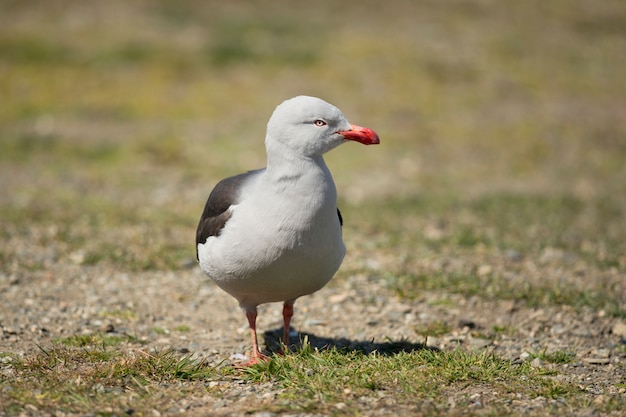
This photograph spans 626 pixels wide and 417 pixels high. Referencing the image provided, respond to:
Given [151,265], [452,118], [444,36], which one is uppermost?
[444,36]

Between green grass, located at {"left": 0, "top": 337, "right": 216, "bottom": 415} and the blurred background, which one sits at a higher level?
the blurred background

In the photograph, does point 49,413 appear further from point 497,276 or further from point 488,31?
point 488,31

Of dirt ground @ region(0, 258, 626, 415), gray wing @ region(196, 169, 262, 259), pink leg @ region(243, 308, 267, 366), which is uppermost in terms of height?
gray wing @ region(196, 169, 262, 259)

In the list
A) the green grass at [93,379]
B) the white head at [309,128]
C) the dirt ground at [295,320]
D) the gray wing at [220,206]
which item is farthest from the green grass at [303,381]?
the white head at [309,128]

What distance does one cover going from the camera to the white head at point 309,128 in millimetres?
5395

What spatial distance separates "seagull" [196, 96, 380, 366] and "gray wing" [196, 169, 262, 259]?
0.09m

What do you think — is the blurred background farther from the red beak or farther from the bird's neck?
the red beak

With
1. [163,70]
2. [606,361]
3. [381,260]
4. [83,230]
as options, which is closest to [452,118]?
[163,70]

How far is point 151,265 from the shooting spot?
28.8 ft

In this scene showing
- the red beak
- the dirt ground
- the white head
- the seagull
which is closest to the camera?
the seagull

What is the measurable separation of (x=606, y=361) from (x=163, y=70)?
1514cm

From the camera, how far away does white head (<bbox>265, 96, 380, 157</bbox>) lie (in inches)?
212

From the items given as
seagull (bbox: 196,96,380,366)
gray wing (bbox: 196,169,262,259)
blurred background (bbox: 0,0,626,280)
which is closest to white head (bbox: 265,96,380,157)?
seagull (bbox: 196,96,380,366)

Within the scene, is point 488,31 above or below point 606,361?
above
